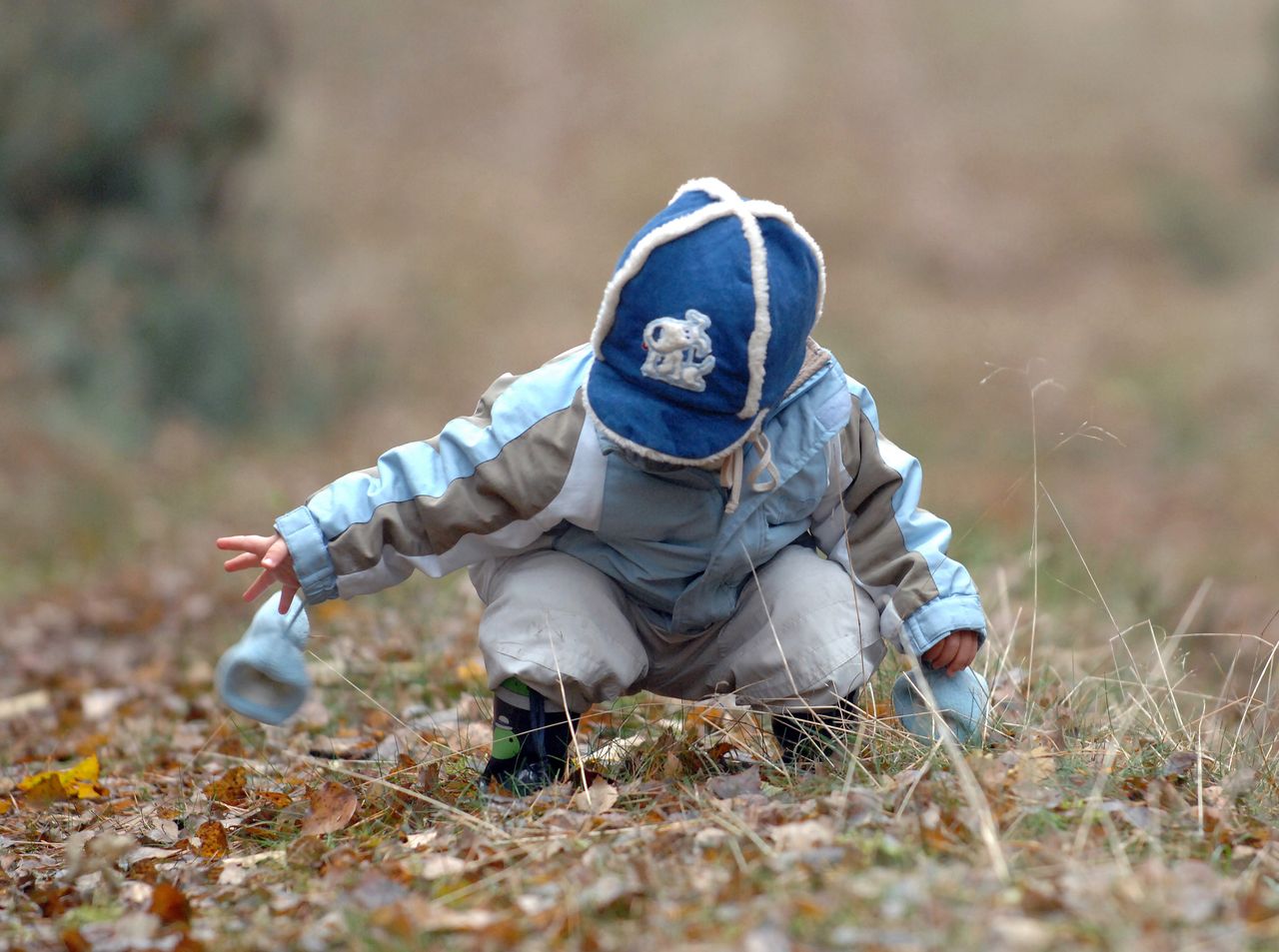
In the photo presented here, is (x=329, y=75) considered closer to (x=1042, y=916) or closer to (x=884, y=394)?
(x=884, y=394)

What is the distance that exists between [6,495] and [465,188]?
37.7ft

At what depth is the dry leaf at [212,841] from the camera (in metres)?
2.80

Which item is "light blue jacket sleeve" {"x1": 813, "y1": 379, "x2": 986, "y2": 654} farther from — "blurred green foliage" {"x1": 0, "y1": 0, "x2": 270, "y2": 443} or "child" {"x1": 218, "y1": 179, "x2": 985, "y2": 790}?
"blurred green foliage" {"x1": 0, "y1": 0, "x2": 270, "y2": 443}

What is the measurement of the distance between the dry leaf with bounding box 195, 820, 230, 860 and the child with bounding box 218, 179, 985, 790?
29cm

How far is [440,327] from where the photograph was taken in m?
14.3

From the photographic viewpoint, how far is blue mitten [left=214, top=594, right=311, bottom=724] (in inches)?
121

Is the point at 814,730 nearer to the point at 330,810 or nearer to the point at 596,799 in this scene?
the point at 596,799

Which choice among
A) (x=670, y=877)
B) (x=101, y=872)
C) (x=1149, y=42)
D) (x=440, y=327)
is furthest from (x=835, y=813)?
(x=1149, y=42)

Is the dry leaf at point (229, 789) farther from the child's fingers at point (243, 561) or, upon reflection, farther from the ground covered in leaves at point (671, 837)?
the child's fingers at point (243, 561)

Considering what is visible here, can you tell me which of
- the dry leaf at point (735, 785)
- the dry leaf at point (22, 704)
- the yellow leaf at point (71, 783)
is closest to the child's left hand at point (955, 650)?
the dry leaf at point (735, 785)

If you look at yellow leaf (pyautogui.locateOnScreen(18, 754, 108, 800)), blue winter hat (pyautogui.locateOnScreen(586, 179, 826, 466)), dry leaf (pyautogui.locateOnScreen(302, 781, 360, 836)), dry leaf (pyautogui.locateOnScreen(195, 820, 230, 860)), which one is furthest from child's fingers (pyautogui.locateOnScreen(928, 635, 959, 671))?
yellow leaf (pyautogui.locateOnScreen(18, 754, 108, 800))

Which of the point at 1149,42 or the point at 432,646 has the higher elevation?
the point at 1149,42

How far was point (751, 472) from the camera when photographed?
9.27 feet

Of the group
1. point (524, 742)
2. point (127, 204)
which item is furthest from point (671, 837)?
point (127, 204)
